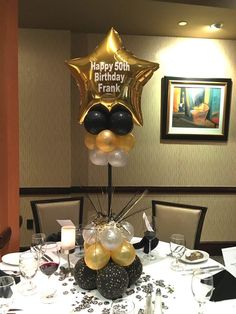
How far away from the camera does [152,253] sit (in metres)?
2.07

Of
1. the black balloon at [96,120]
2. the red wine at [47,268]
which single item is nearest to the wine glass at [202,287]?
the red wine at [47,268]

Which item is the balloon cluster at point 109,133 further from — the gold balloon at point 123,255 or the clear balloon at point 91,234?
the gold balloon at point 123,255

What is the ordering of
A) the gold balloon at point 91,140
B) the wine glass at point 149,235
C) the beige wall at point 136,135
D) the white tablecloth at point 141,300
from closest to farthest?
the white tablecloth at point 141,300 → the gold balloon at point 91,140 → the wine glass at point 149,235 → the beige wall at point 136,135

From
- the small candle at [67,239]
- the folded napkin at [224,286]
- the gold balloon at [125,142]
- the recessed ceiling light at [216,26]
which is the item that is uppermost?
the recessed ceiling light at [216,26]

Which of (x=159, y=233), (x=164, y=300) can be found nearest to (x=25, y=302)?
(x=164, y=300)

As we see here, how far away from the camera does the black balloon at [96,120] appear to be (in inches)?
71.0

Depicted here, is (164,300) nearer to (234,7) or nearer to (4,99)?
(4,99)

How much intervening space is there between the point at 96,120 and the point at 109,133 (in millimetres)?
99

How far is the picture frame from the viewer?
3.85m

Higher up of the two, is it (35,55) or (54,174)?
(35,55)

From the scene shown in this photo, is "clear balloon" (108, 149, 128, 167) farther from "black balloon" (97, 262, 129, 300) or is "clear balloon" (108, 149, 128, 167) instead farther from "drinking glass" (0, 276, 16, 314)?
"drinking glass" (0, 276, 16, 314)

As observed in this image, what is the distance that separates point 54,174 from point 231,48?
2.51 m

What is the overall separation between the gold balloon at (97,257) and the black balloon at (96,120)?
2.00ft

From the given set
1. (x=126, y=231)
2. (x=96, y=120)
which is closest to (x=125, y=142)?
(x=96, y=120)
